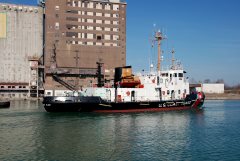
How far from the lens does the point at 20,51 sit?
108 meters

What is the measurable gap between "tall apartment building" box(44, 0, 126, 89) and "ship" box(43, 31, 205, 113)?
59.7 metres

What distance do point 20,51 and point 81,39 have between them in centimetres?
2101

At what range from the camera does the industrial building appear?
106 meters

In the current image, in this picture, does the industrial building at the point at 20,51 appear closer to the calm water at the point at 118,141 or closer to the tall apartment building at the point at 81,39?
the tall apartment building at the point at 81,39

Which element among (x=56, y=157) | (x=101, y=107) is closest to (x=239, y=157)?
(x=56, y=157)

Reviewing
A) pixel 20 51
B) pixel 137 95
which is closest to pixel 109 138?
pixel 137 95

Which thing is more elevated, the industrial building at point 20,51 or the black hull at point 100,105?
the industrial building at point 20,51

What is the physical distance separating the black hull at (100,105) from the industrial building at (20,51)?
6695 centimetres

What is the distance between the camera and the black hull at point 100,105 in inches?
1661

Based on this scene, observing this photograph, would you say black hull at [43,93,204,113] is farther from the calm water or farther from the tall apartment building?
the tall apartment building

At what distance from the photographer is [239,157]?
20.0m

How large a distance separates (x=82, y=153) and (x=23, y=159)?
Result: 371cm

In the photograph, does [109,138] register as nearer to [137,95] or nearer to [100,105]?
[100,105]

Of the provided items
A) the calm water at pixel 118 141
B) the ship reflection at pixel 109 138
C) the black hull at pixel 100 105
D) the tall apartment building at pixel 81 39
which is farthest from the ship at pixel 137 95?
the tall apartment building at pixel 81 39
